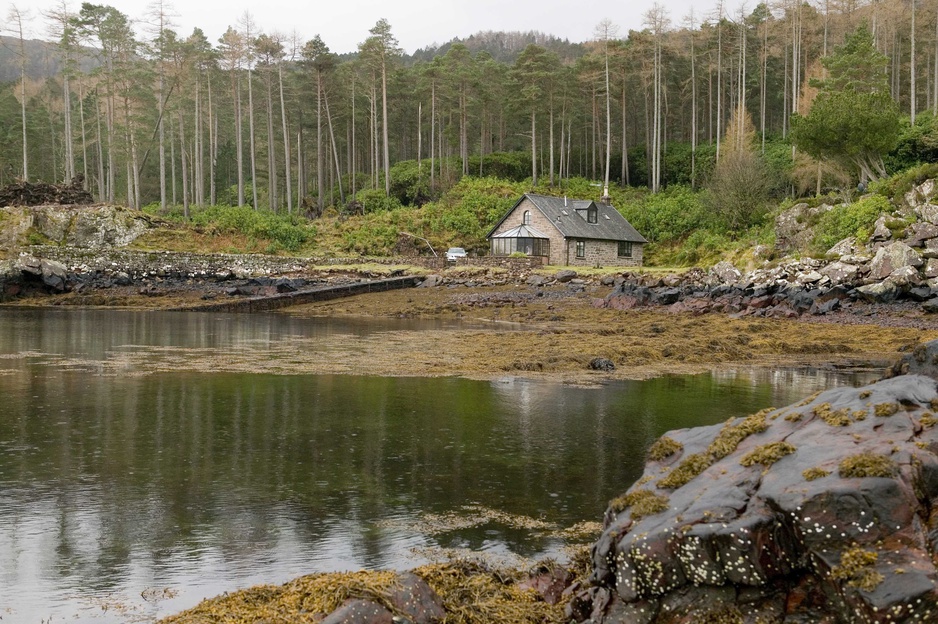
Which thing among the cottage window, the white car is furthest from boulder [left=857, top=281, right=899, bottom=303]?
the cottage window

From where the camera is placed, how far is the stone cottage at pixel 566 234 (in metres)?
62.3

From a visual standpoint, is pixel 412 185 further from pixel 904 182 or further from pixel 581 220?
pixel 904 182

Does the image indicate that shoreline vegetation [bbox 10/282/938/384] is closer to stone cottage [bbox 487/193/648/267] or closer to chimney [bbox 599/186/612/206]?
stone cottage [bbox 487/193/648/267]

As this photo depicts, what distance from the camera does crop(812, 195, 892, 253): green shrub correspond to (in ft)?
134

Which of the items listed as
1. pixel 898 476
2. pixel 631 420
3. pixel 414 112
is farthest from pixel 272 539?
pixel 414 112

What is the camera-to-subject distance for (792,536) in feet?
16.1

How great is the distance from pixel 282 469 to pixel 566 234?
52.1 m

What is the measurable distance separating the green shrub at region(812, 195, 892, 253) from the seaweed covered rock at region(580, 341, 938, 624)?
123 ft

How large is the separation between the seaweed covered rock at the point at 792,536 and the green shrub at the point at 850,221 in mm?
37638

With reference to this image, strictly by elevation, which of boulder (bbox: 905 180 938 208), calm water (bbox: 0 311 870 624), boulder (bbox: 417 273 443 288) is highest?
boulder (bbox: 905 180 938 208)

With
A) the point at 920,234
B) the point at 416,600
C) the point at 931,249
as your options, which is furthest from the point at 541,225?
the point at 416,600

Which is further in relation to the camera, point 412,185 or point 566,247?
point 412,185

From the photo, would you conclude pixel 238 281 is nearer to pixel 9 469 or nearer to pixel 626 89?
pixel 9 469

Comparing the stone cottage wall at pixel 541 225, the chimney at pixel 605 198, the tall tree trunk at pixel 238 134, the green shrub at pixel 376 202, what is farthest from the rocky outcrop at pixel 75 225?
the chimney at pixel 605 198
